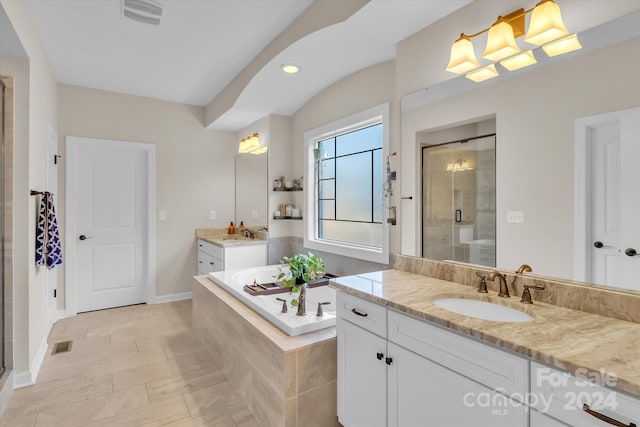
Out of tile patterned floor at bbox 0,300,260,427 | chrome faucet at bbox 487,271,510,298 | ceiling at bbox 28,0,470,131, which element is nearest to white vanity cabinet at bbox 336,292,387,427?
chrome faucet at bbox 487,271,510,298

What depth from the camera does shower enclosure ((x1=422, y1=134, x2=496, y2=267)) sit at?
5.55 ft

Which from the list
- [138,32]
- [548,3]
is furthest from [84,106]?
[548,3]

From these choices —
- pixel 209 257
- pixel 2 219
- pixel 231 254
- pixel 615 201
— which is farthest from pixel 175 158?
pixel 615 201

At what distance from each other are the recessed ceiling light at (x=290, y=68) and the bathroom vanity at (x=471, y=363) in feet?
6.44

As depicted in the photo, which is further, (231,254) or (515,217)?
(231,254)

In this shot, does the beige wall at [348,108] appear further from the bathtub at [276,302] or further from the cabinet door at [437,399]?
the cabinet door at [437,399]

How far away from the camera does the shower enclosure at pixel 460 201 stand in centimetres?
169

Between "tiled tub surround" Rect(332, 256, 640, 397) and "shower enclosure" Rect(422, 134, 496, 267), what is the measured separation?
0.50 feet

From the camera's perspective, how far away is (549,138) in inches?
56.6

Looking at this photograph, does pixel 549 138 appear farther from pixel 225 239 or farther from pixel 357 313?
pixel 225 239

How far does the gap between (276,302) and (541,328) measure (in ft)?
6.26

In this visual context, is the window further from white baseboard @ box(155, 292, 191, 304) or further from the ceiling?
white baseboard @ box(155, 292, 191, 304)

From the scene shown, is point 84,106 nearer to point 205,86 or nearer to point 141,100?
point 141,100

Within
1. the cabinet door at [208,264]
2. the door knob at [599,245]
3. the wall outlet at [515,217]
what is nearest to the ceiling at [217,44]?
the wall outlet at [515,217]
